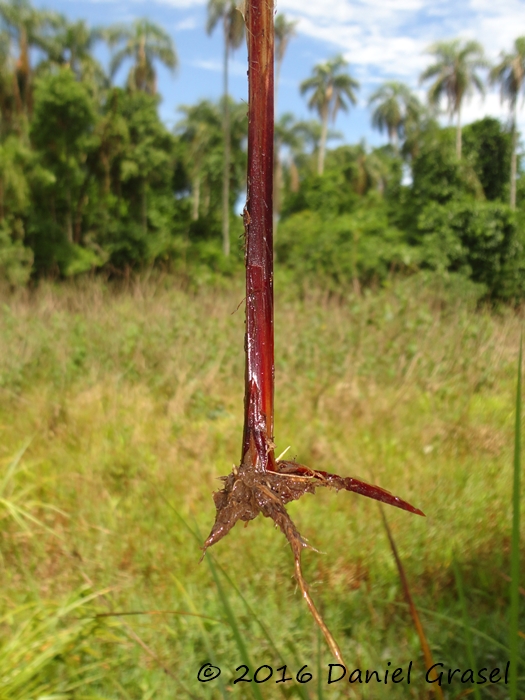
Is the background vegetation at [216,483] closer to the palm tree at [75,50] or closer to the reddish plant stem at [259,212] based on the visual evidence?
the reddish plant stem at [259,212]

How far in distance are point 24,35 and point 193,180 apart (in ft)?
26.1

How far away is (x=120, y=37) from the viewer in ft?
75.0

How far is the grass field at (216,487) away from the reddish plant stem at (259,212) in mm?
510

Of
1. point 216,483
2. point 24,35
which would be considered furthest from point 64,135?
point 216,483

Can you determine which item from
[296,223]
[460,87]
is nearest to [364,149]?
[460,87]

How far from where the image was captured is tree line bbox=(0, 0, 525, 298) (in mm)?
15648

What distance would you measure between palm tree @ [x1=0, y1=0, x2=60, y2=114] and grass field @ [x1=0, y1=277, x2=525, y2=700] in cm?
1524

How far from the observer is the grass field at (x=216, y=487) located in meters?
2.13

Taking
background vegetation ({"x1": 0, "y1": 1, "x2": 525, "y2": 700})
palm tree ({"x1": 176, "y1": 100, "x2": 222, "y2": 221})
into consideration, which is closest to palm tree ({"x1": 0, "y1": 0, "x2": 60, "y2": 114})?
palm tree ({"x1": 176, "y1": 100, "x2": 222, "y2": 221})

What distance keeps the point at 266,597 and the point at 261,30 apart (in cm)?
263

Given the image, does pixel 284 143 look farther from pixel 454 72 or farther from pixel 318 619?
pixel 318 619

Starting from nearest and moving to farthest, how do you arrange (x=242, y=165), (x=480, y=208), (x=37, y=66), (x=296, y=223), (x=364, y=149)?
(x=480, y=208), (x=37, y=66), (x=296, y=223), (x=242, y=165), (x=364, y=149)

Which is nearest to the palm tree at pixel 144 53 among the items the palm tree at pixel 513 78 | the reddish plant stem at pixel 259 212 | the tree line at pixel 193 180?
the tree line at pixel 193 180

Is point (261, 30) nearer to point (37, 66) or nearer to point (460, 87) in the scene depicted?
point (37, 66)
